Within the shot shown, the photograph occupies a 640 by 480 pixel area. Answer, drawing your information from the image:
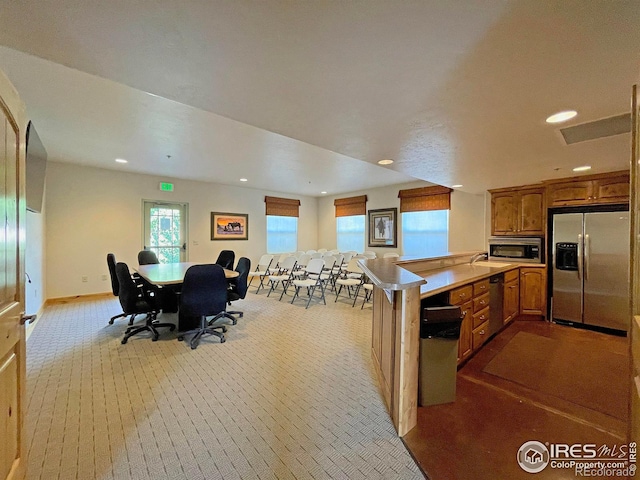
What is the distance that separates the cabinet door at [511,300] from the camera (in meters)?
3.91

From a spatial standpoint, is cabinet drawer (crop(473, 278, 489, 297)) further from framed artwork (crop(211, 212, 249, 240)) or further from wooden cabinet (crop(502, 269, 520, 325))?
framed artwork (crop(211, 212, 249, 240))

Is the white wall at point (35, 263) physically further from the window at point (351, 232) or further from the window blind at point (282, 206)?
the window at point (351, 232)

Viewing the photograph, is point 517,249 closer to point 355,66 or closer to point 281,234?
point 355,66

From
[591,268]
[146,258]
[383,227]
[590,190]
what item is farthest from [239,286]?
[590,190]

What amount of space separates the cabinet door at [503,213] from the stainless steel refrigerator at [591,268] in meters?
0.61

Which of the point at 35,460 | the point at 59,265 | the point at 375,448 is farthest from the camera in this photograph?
the point at 59,265

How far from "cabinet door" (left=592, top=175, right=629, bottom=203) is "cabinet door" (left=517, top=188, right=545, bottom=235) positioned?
0.63 meters

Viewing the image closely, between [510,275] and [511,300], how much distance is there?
14.1 inches

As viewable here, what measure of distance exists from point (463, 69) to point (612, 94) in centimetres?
101

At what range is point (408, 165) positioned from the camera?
3.44 meters

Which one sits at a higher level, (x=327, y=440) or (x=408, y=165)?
(x=408, y=165)

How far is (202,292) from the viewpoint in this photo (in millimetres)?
3131

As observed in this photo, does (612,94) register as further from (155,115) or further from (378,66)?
(155,115)

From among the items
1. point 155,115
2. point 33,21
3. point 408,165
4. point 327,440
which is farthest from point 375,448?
point 155,115
